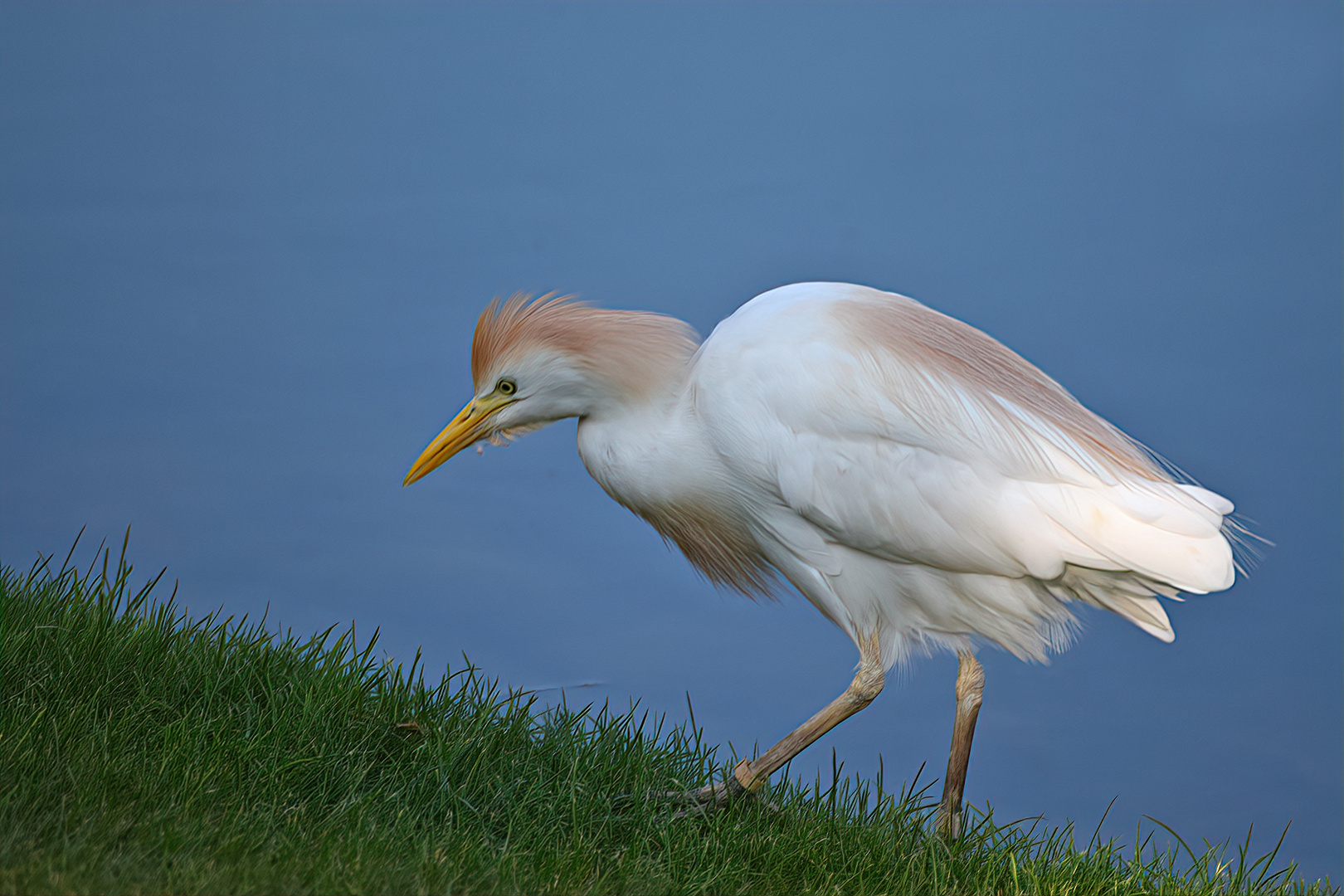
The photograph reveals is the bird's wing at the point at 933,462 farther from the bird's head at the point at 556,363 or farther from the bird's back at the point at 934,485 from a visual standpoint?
the bird's head at the point at 556,363

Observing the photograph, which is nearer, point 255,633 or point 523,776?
point 523,776

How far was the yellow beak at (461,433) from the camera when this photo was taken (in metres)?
3.14

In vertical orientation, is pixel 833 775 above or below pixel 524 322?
below

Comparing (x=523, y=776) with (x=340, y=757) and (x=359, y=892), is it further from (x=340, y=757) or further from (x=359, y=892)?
(x=359, y=892)

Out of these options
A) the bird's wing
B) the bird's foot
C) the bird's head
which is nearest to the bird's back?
the bird's wing

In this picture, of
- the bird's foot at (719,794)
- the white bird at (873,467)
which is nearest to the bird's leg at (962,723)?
the white bird at (873,467)

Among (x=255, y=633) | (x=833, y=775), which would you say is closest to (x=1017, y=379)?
(x=833, y=775)

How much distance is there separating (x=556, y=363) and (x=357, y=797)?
47.1 inches

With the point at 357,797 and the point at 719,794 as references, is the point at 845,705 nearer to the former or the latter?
the point at 719,794

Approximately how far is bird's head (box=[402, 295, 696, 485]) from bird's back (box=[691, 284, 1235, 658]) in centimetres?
17

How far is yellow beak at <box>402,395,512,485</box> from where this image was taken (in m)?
3.14

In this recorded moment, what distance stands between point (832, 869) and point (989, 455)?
3.28 ft

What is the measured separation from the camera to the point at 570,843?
2.37 meters

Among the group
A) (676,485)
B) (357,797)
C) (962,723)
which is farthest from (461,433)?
(962,723)
